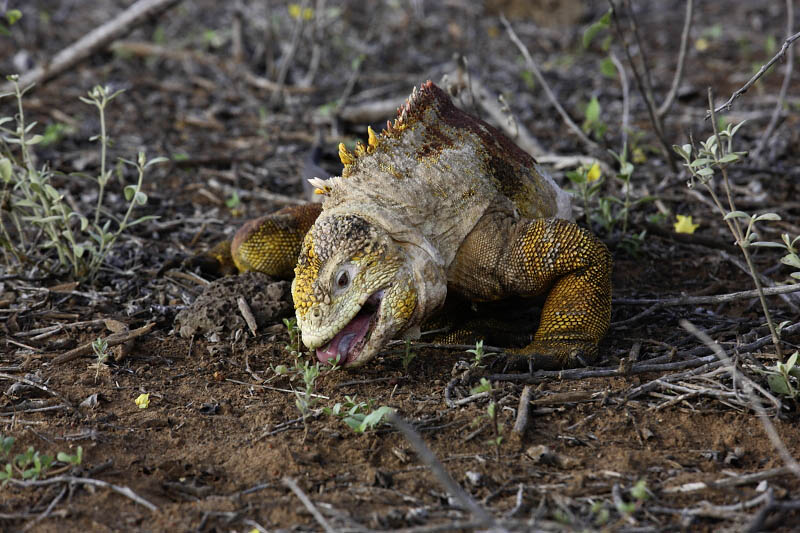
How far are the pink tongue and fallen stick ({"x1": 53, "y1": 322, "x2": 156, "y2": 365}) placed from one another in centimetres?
119

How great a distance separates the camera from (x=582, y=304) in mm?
4230

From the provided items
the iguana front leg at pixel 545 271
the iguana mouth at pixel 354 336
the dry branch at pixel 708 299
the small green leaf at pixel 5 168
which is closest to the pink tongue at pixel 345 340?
the iguana mouth at pixel 354 336

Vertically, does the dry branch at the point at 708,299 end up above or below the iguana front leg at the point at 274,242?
above

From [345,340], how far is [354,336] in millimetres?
50

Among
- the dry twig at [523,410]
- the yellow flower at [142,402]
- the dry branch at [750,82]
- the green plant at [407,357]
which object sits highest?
the dry branch at [750,82]

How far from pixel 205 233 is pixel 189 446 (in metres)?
3.09

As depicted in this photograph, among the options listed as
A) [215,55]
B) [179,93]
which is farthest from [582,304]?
[215,55]

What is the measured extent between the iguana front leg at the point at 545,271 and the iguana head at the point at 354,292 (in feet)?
1.41

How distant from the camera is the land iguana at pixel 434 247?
13.1 ft

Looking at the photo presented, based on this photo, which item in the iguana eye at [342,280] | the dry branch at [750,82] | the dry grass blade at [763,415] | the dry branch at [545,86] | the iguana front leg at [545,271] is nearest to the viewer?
the dry grass blade at [763,415]

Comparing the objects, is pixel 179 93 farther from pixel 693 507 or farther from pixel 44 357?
pixel 693 507

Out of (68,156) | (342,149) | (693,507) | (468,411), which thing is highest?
(342,149)

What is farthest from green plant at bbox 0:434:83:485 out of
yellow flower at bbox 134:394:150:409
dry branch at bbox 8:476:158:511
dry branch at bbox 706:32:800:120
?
dry branch at bbox 706:32:800:120

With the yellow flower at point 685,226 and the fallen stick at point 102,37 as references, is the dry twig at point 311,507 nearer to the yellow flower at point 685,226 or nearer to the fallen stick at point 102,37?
the yellow flower at point 685,226
